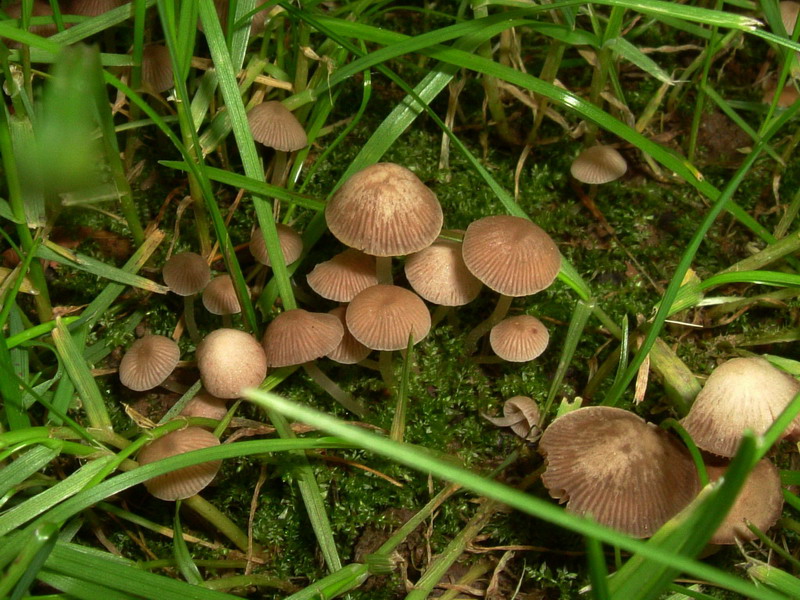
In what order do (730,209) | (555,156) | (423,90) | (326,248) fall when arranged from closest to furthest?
(730,209)
(423,90)
(326,248)
(555,156)

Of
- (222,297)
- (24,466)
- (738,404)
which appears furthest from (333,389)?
→ (738,404)

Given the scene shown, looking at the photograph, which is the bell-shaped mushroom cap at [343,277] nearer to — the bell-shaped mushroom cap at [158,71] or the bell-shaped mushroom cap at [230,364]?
the bell-shaped mushroom cap at [230,364]

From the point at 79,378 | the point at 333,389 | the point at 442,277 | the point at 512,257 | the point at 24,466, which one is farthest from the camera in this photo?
the point at 333,389

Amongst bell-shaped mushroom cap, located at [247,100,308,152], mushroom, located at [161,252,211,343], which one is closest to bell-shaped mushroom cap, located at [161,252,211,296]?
mushroom, located at [161,252,211,343]

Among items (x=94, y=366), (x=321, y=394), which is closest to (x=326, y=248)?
(x=321, y=394)

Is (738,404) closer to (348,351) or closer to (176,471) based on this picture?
(348,351)

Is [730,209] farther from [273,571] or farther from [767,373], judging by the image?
[273,571]
